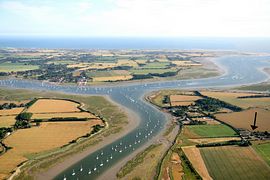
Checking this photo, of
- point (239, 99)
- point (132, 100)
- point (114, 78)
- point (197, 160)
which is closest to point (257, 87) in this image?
point (239, 99)

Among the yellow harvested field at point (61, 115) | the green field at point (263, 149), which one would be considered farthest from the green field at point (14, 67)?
the green field at point (263, 149)

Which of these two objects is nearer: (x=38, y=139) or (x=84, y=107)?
(x=38, y=139)

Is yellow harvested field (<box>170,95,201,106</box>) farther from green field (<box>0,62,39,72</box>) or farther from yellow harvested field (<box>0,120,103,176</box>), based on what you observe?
green field (<box>0,62,39,72</box>)

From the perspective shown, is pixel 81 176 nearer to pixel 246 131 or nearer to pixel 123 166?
pixel 123 166

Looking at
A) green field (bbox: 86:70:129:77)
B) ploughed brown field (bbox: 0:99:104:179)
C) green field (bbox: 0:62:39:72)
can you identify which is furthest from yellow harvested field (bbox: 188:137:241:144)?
green field (bbox: 0:62:39:72)

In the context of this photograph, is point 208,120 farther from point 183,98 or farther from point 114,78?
point 114,78

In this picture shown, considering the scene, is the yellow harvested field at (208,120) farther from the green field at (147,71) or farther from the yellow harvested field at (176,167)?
the green field at (147,71)

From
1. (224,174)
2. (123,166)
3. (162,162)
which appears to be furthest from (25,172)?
(224,174)
